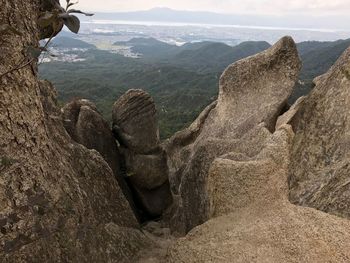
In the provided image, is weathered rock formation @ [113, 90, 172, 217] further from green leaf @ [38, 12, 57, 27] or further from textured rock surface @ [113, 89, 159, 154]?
green leaf @ [38, 12, 57, 27]

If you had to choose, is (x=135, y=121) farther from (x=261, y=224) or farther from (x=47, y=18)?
(x=47, y=18)

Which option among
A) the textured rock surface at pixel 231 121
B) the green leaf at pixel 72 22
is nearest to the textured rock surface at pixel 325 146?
the textured rock surface at pixel 231 121

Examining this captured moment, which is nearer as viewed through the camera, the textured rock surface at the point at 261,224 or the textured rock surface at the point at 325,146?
the textured rock surface at the point at 261,224

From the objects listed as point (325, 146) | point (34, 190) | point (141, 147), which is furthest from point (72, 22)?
point (141, 147)

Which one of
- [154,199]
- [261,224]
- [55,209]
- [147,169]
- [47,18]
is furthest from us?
[154,199]

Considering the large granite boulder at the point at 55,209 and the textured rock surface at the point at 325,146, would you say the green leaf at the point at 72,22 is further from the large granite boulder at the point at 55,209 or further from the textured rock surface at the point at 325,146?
the textured rock surface at the point at 325,146

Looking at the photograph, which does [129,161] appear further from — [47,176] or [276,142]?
[47,176]

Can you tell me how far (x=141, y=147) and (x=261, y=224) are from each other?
301 inches

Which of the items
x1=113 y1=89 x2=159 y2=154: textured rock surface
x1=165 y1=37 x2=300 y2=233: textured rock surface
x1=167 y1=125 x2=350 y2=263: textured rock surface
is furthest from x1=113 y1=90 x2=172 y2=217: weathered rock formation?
x1=167 y1=125 x2=350 y2=263: textured rock surface

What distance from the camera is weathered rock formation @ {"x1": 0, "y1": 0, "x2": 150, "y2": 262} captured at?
6.88 meters

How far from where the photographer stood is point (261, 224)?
8.39 meters

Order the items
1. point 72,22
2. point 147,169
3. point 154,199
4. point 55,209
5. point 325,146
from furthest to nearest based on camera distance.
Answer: point 154,199 < point 147,169 < point 325,146 < point 55,209 < point 72,22

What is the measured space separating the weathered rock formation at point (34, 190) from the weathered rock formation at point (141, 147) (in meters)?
6.09

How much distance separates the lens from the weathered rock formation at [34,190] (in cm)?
688
